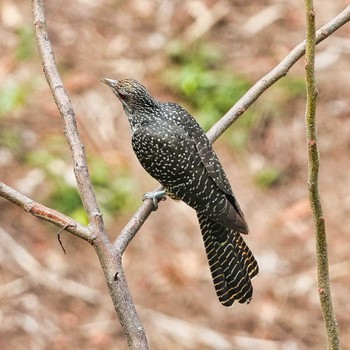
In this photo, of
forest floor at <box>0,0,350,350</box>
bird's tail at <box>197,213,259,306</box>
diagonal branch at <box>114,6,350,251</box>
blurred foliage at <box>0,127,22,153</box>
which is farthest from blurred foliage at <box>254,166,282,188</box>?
diagonal branch at <box>114,6,350,251</box>

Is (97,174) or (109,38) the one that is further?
(109,38)

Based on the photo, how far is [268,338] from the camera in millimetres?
7055

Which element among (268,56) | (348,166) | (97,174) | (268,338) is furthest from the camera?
(268,56)

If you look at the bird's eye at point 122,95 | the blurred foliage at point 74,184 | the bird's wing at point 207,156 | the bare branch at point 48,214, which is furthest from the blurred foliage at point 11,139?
the bare branch at point 48,214

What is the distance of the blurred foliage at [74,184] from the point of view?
25.4ft

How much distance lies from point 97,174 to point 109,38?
8.23 ft

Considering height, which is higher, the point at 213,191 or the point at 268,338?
the point at 268,338

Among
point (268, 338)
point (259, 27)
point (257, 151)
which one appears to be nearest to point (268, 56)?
point (259, 27)

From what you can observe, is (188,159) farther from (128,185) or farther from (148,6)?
(148,6)

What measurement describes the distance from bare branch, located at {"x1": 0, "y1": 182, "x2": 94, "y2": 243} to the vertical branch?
2.34 ft

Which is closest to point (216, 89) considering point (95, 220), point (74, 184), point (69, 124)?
point (74, 184)

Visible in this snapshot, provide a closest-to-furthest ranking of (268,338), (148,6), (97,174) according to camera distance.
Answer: (268,338) < (97,174) < (148,6)

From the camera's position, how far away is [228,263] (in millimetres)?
4215

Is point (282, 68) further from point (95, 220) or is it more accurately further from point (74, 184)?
point (74, 184)
